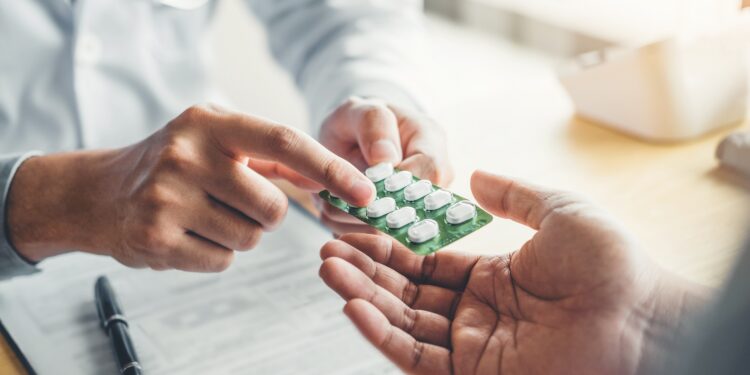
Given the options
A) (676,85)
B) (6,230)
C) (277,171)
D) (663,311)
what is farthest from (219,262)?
(676,85)

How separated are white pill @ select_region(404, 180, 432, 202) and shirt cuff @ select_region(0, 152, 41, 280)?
37cm

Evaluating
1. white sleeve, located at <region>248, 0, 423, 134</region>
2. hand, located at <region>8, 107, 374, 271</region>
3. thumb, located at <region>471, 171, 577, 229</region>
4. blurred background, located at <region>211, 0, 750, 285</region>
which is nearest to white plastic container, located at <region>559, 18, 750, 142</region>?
blurred background, located at <region>211, 0, 750, 285</region>

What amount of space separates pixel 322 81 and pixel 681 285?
0.58m

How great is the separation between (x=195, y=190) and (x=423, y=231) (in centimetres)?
20

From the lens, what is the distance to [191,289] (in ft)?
2.38

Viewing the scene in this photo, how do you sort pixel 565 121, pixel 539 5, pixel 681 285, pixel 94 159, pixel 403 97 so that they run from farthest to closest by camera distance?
pixel 539 5 < pixel 565 121 < pixel 403 97 < pixel 94 159 < pixel 681 285

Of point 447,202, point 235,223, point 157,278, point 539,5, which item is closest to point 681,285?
point 447,202

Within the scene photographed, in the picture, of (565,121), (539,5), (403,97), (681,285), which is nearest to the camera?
(681,285)

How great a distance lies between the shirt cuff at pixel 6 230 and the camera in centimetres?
71

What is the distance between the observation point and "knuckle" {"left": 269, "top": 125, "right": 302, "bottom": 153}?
0.60m

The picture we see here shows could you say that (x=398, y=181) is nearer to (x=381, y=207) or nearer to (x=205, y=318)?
(x=381, y=207)

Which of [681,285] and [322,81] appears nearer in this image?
[681,285]

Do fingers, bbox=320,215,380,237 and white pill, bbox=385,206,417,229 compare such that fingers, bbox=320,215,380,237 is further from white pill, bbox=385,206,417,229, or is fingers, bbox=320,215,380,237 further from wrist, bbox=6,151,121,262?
wrist, bbox=6,151,121,262

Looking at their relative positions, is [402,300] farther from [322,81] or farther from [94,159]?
[322,81]
